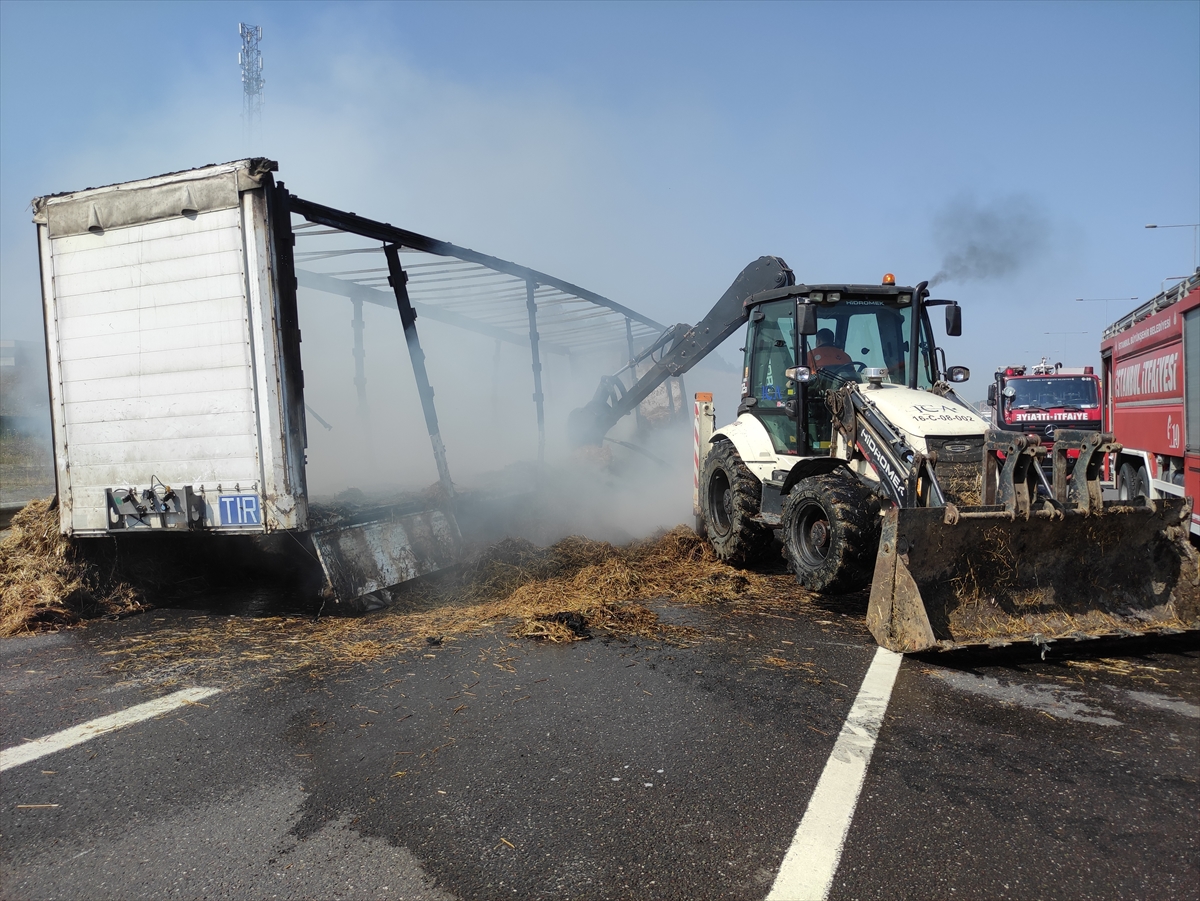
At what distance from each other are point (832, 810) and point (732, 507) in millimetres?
5156

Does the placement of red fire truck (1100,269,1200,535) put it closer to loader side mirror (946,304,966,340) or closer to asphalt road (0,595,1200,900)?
loader side mirror (946,304,966,340)

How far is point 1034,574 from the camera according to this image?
5574 millimetres

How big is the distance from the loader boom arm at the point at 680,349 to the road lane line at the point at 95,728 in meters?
6.94

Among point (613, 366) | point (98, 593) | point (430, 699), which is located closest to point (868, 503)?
point (430, 699)

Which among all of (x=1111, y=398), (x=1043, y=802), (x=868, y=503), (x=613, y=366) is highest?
(x=613, y=366)

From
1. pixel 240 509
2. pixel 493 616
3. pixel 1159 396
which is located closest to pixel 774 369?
pixel 493 616

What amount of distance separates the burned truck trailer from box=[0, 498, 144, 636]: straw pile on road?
0.37 m

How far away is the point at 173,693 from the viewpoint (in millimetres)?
4910

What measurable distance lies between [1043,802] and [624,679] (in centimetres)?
241

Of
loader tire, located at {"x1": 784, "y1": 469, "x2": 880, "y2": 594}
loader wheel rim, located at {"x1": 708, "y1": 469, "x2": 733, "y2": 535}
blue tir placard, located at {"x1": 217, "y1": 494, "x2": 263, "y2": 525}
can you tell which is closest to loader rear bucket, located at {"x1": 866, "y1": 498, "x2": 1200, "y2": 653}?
loader tire, located at {"x1": 784, "y1": 469, "x2": 880, "y2": 594}

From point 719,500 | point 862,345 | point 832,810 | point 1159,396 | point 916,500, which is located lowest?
point 832,810

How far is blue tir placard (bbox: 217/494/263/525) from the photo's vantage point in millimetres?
6512

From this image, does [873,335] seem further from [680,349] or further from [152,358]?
[152,358]

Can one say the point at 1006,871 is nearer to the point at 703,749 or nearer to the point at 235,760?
the point at 703,749
